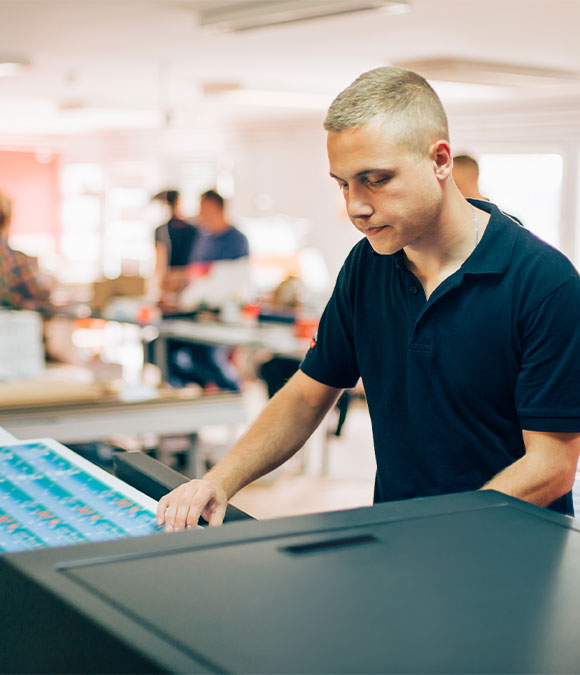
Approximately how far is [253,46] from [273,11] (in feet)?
4.46

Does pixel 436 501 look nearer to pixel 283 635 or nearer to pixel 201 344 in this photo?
pixel 283 635

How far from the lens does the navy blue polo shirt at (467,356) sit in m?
1.25

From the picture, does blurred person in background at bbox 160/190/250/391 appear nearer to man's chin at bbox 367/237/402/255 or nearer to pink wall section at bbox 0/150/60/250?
man's chin at bbox 367/237/402/255

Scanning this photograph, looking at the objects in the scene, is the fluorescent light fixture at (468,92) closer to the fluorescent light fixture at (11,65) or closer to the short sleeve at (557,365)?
the fluorescent light fixture at (11,65)

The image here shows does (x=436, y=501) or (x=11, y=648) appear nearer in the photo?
(x=11, y=648)

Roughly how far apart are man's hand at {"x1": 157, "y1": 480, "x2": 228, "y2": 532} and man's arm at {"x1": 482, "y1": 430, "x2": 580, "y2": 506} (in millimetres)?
354

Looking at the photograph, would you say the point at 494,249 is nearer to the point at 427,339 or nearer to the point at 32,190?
the point at 427,339

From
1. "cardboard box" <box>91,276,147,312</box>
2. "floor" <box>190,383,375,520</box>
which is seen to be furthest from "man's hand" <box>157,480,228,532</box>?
"cardboard box" <box>91,276,147,312</box>

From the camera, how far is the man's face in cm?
120

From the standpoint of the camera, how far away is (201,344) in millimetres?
5926

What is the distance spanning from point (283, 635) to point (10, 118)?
11.4 meters

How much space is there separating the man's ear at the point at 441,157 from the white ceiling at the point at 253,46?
3.59 metres

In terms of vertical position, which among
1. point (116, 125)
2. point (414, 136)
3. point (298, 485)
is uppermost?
point (116, 125)

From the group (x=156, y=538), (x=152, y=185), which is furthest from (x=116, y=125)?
(x=156, y=538)
